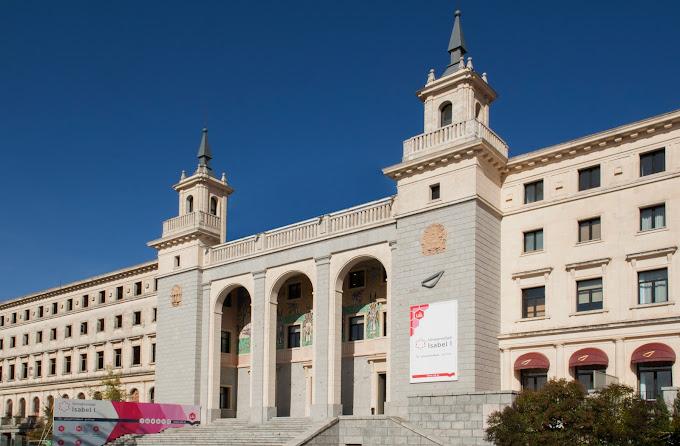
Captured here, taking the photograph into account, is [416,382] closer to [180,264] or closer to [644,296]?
[644,296]

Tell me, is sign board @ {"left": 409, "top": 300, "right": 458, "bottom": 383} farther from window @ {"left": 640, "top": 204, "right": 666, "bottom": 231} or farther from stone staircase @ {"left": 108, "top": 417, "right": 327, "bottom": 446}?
window @ {"left": 640, "top": 204, "right": 666, "bottom": 231}

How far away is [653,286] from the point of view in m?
30.5

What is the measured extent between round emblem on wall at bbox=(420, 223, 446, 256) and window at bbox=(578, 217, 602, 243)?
5.83m

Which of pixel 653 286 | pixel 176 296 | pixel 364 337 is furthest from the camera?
pixel 176 296

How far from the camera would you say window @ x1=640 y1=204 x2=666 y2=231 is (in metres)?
30.8

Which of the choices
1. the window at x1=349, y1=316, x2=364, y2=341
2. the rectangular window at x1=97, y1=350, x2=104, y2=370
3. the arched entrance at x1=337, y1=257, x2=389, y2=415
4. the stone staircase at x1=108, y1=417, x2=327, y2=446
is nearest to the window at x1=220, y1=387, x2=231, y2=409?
the stone staircase at x1=108, y1=417, x2=327, y2=446

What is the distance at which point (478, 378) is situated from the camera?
106 feet

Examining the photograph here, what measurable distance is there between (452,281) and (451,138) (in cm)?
657

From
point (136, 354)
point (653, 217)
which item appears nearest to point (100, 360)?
point (136, 354)

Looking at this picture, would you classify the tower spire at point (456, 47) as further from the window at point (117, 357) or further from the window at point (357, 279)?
the window at point (117, 357)

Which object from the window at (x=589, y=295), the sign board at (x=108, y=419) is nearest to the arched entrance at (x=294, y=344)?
the sign board at (x=108, y=419)

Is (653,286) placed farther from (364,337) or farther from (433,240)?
(364,337)

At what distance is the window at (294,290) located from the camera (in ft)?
151

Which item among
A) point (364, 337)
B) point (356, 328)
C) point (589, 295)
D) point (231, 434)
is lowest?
point (231, 434)
